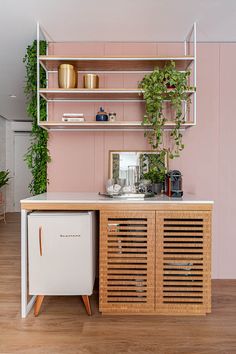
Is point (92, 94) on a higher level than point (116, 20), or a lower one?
lower

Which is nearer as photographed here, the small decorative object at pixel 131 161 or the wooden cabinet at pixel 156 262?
the wooden cabinet at pixel 156 262

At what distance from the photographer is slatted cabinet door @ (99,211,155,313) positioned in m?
2.04

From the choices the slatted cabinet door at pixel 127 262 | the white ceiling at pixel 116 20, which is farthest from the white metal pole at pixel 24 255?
the white ceiling at pixel 116 20

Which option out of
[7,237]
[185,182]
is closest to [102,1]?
[185,182]

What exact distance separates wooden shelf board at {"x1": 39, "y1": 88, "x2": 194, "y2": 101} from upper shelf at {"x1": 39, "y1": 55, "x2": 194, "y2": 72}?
0.27 m

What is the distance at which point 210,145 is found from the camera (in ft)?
9.18

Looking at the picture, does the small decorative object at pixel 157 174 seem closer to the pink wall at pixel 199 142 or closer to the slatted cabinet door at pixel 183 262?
the pink wall at pixel 199 142

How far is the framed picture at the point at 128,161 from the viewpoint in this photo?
2.76 m

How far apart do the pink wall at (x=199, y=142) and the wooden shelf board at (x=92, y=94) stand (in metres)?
0.10

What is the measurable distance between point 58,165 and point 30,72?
0.96m

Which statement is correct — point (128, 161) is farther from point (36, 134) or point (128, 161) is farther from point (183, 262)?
point (183, 262)

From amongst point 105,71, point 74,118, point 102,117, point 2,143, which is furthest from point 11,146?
point 102,117

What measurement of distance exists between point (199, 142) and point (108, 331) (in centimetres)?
188

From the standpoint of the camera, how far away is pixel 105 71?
2.78 m
